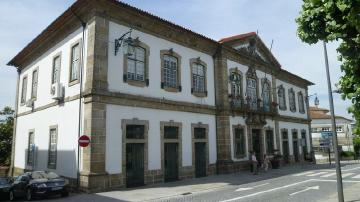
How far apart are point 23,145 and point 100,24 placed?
12413mm

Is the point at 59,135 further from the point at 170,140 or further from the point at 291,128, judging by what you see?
the point at 291,128

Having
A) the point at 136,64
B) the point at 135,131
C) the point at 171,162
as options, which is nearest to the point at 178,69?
the point at 136,64

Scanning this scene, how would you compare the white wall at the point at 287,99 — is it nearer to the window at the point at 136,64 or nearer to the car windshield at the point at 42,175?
the window at the point at 136,64

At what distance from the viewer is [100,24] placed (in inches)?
650

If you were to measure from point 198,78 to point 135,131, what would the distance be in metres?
6.74

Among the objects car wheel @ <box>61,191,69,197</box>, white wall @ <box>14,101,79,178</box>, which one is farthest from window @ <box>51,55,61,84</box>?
car wheel @ <box>61,191,69,197</box>

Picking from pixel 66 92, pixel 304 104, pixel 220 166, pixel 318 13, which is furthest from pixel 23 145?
pixel 304 104

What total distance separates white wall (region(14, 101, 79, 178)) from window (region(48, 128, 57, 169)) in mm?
369

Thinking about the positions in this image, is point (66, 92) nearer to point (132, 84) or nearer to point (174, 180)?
point (132, 84)

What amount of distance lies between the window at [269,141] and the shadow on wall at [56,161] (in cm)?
Result: 1735

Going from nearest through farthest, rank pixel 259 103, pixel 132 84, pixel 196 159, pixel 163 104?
pixel 132 84 < pixel 163 104 < pixel 196 159 < pixel 259 103

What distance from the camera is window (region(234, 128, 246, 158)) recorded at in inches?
952

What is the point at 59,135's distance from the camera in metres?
18.3

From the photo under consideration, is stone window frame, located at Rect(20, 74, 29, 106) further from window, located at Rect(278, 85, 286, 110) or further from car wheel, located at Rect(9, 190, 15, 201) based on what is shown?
window, located at Rect(278, 85, 286, 110)
